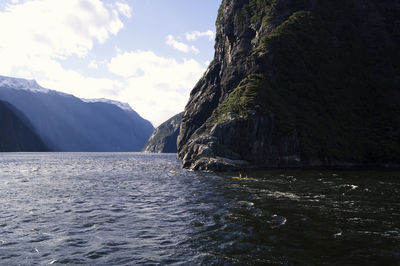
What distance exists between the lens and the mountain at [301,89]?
85188 millimetres

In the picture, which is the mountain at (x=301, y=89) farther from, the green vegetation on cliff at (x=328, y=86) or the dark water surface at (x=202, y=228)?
the dark water surface at (x=202, y=228)

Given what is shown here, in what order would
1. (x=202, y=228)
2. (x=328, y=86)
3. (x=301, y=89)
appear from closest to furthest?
(x=202, y=228), (x=301, y=89), (x=328, y=86)

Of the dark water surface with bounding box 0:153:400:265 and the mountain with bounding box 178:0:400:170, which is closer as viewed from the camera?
the dark water surface with bounding box 0:153:400:265

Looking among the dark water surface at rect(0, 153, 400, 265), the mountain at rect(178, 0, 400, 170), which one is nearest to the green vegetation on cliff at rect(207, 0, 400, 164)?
the mountain at rect(178, 0, 400, 170)

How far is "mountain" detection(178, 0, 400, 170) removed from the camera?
85.2 metres

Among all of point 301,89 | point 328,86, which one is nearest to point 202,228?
point 301,89

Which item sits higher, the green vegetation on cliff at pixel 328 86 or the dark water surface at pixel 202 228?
the green vegetation on cliff at pixel 328 86

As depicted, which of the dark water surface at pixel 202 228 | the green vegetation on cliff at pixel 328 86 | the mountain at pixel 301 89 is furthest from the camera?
the green vegetation on cliff at pixel 328 86

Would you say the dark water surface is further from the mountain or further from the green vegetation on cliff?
the green vegetation on cliff

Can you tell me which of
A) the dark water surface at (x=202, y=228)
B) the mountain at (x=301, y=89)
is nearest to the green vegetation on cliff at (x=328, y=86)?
the mountain at (x=301, y=89)

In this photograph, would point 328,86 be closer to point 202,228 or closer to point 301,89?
point 301,89

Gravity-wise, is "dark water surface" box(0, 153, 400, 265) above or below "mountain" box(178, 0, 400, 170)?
below

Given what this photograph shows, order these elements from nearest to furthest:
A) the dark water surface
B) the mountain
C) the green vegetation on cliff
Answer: the dark water surface < the mountain < the green vegetation on cliff

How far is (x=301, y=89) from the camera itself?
110688 mm
